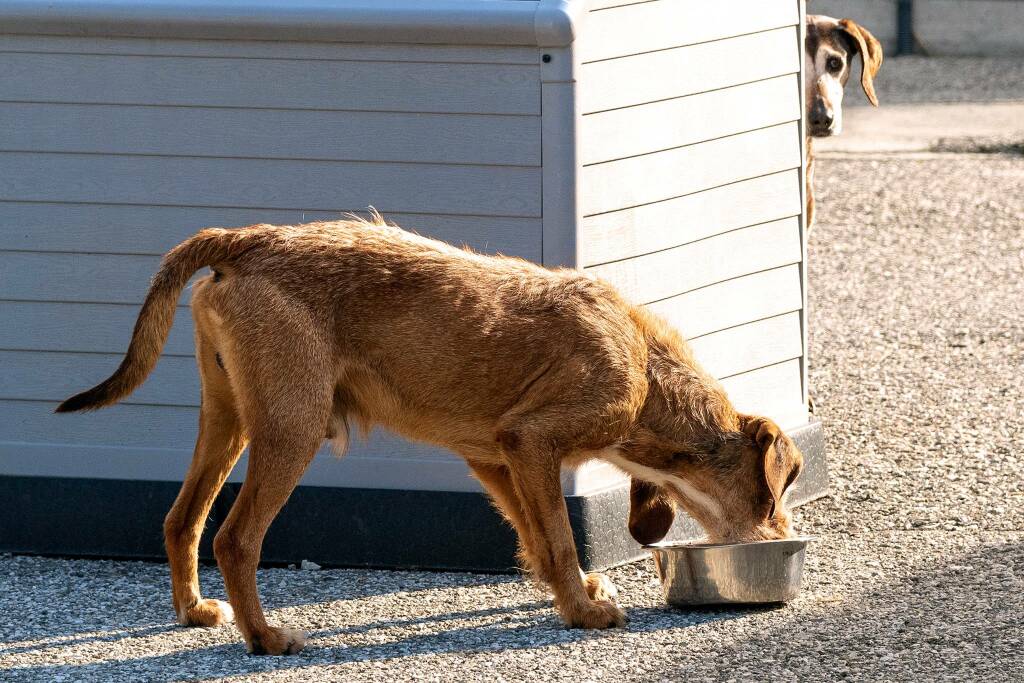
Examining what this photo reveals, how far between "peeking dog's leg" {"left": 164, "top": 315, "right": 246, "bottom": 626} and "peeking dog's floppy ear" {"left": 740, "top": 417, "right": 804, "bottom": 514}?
5.56 feet

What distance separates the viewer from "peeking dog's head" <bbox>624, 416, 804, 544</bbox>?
4.85 m

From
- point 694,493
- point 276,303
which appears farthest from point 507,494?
point 276,303

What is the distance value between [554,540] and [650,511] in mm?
410

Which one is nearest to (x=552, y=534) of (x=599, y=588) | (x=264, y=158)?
(x=599, y=588)

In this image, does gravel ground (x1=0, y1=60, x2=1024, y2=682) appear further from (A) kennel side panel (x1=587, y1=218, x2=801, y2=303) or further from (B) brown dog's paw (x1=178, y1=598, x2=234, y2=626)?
(A) kennel side panel (x1=587, y1=218, x2=801, y2=303)

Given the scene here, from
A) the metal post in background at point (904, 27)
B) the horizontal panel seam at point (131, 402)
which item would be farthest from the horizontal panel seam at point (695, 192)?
the metal post in background at point (904, 27)

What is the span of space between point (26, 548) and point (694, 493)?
2651mm

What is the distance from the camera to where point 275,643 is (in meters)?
4.68

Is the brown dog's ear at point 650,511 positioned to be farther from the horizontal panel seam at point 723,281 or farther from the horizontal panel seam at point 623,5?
the horizontal panel seam at point 623,5

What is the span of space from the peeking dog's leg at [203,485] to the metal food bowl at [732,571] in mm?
1444

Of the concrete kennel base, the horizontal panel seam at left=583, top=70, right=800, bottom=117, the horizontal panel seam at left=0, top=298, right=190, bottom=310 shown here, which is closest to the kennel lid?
the horizontal panel seam at left=583, top=70, right=800, bottom=117

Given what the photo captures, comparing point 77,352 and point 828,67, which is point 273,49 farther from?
point 828,67

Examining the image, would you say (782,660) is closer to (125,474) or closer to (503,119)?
(503,119)

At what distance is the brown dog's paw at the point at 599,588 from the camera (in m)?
5.14
